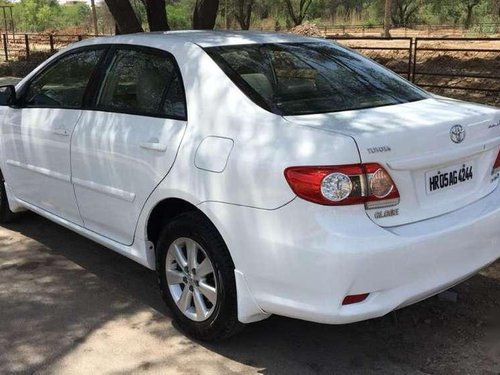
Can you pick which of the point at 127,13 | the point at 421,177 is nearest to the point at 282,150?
the point at 421,177

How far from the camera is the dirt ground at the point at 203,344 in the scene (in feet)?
10.5

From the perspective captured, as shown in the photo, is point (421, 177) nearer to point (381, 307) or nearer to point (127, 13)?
point (381, 307)

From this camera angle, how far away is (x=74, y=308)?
3.86 meters

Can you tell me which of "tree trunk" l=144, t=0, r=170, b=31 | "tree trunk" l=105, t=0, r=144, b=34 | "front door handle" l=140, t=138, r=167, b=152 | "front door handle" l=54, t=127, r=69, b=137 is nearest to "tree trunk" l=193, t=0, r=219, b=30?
"tree trunk" l=144, t=0, r=170, b=31

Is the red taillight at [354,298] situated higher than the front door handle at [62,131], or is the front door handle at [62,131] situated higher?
the front door handle at [62,131]

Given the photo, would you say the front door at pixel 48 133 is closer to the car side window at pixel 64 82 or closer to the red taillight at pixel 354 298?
Result: the car side window at pixel 64 82

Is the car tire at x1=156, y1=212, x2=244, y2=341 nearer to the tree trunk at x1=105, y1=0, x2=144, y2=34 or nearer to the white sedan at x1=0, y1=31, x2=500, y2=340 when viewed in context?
the white sedan at x1=0, y1=31, x2=500, y2=340

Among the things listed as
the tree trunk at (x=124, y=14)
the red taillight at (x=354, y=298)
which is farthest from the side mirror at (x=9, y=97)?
the tree trunk at (x=124, y=14)

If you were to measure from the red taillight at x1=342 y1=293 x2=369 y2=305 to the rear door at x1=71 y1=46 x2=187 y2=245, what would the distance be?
3.94ft

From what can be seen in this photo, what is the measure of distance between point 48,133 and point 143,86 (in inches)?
37.9

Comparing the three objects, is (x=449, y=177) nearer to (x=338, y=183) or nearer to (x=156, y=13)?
(x=338, y=183)

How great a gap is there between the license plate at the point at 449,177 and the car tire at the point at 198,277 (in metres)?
1.06

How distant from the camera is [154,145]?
3.40 metres

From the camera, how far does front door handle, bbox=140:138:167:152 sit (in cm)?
336
